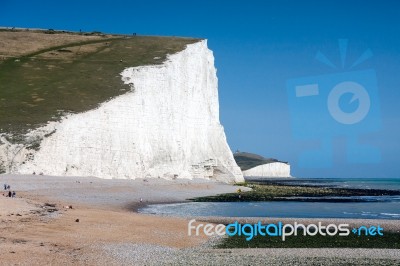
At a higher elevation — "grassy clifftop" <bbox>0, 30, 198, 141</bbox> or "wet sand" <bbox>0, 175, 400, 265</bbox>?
"grassy clifftop" <bbox>0, 30, 198, 141</bbox>

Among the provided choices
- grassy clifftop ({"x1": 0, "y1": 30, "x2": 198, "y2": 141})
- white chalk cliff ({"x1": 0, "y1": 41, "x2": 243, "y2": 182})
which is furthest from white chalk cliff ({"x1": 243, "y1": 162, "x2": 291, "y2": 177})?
white chalk cliff ({"x1": 0, "y1": 41, "x2": 243, "y2": 182})

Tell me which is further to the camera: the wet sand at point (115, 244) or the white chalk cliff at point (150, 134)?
the white chalk cliff at point (150, 134)

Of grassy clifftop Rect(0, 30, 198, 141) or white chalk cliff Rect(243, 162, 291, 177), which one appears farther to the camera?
white chalk cliff Rect(243, 162, 291, 177)

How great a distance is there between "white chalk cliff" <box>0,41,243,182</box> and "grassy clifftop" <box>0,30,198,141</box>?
64.0 inches

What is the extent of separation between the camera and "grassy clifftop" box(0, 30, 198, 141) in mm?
45219

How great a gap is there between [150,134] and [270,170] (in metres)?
104

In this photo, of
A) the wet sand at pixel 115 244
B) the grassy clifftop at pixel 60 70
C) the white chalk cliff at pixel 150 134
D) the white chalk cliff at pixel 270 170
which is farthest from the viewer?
the white chalk cliff at pixel 270 170

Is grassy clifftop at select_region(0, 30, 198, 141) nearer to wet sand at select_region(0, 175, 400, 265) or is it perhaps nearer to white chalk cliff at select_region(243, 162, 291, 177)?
wet sand at select_region(0, 175, 400, 265)

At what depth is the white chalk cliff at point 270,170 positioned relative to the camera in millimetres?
144875

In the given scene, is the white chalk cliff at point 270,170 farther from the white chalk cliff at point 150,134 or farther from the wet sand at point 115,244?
the wet sand at point 115,244

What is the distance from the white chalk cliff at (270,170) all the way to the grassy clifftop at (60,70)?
78225mm

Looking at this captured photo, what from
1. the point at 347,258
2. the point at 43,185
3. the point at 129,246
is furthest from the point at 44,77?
the point at 347,258

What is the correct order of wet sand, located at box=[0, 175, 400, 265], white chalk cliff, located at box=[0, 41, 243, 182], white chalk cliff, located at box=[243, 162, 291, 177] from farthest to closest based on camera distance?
1. white chalk cliff, located at box=[243, 162, 291, 177]
2. white chalk cliff, located at box=[0, 41, 243, 182]
3. wet sand, located at box=[0, 175, 400, 265]

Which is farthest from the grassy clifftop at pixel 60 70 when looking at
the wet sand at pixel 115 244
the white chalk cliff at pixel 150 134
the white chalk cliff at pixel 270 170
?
the white chalk cliff at pixel 270 170
